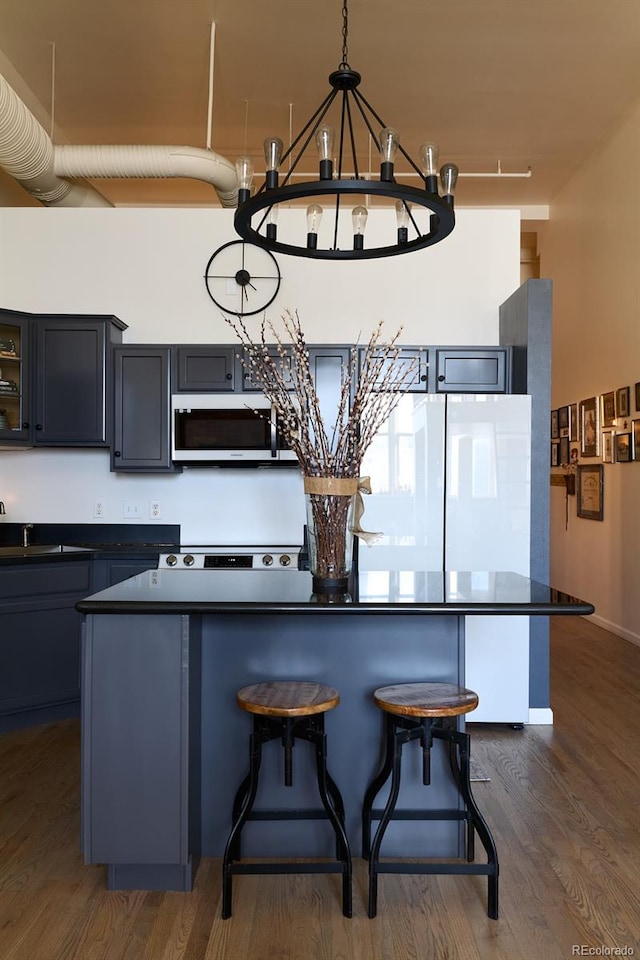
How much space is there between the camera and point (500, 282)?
479 centimetres

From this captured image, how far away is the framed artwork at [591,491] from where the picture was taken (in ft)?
21.7

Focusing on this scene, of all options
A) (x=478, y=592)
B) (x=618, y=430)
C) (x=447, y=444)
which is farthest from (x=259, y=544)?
(x=618, y=430)

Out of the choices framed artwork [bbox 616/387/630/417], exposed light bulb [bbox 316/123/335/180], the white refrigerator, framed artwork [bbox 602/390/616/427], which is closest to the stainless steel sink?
the white refrigerator

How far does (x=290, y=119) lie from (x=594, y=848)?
17.7ft

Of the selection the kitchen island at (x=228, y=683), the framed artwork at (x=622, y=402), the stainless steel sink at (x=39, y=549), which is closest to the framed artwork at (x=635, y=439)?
the framed artwork at (x=622, y=402)

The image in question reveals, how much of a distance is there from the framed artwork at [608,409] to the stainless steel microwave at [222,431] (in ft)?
10.7

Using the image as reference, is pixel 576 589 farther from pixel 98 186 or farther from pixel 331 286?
pixel 98 186

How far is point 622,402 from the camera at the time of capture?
→ 603 cm

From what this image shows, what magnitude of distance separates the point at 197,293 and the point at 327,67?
1.87 metres

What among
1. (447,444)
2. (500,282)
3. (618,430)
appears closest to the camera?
(447,444)

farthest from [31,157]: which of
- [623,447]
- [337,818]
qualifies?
[623,447]

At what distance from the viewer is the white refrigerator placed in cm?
393

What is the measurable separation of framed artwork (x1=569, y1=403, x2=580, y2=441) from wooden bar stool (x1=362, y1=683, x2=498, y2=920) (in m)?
5.43

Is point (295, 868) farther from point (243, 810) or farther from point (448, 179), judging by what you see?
point (448, 179)
